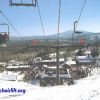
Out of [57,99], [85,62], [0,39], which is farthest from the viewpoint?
[85,62]

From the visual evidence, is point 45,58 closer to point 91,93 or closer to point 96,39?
point 96,39

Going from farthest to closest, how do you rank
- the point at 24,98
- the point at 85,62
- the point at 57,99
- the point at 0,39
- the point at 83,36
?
the point at 85,62, the point at 83,36, the point at 0,39, the point at 24,98, the point at 57,99

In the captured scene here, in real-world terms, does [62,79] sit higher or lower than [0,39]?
lower

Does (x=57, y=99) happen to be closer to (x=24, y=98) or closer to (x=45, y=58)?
(x=24, y=98)

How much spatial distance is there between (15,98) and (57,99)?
194 centimetres

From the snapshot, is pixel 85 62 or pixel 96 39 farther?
pixel 85 62

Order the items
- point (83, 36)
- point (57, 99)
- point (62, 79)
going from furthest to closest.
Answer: point (62, 79) < point (83, 36) < point (57, 99)

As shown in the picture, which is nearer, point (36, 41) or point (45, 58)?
point (36, 41)

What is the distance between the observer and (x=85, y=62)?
5469cm

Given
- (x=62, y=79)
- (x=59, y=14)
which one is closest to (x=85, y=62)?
(x=62, y=79)

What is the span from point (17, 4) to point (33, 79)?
20.2 metres

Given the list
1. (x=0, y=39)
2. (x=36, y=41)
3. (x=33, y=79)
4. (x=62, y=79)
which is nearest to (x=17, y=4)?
(x=0, y=39)

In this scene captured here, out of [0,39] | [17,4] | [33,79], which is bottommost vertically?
[33,79]

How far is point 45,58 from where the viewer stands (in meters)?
57.8
